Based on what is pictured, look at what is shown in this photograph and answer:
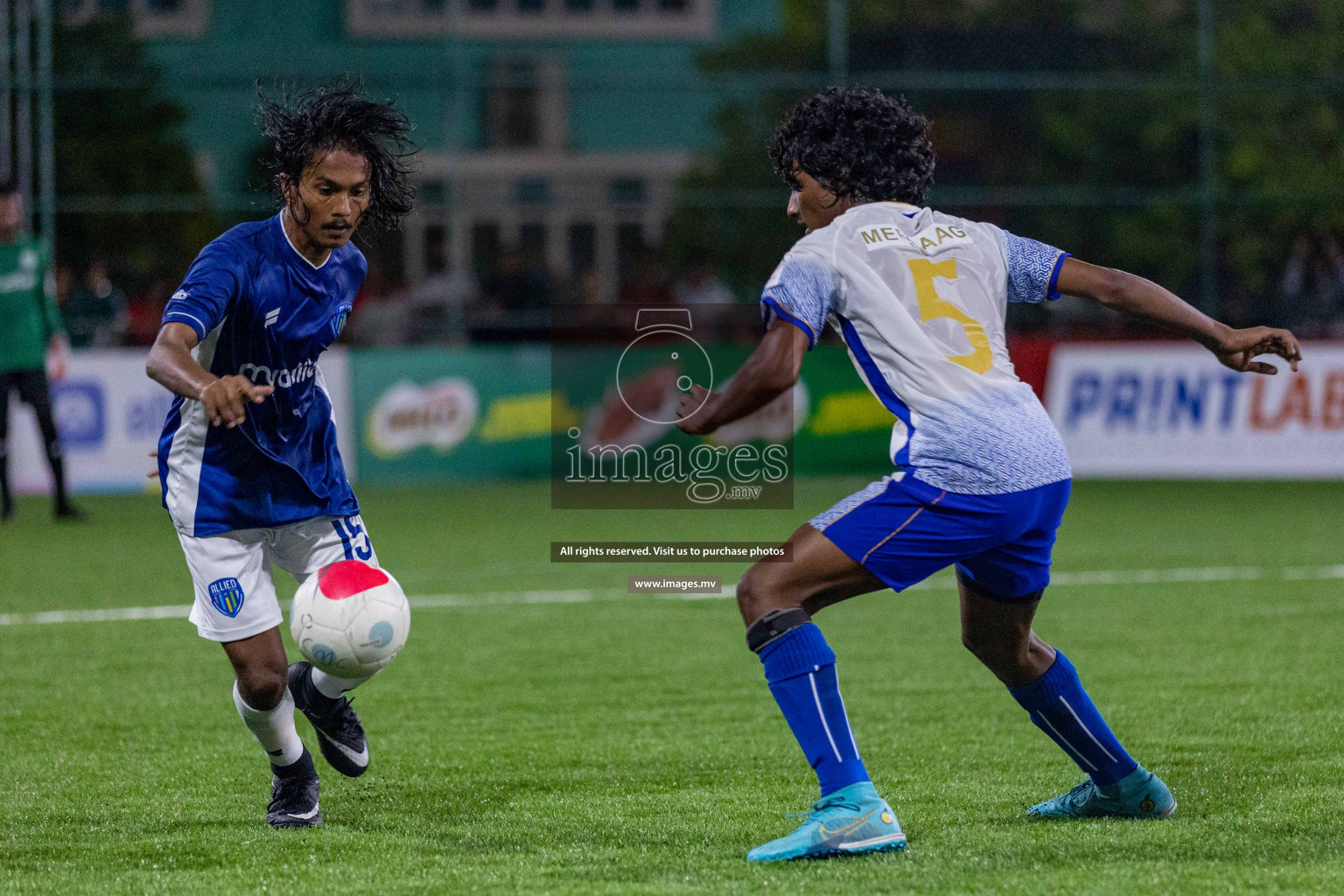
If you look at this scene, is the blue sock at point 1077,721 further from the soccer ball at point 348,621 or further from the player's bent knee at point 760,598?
the soccer ball at point 348,621

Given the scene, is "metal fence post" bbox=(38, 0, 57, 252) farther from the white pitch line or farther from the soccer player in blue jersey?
the soccer player in blue jersey

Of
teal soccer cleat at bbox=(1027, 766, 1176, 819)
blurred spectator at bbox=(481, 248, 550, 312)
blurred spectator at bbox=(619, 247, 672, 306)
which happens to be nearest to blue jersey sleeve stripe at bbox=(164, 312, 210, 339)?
teal soccer cleat at bbox=(1027, 766, 1176, 819)

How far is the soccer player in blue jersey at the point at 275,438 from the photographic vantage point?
4.73 m

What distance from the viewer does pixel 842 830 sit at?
163 inches

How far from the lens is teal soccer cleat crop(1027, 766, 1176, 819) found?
4.60 m

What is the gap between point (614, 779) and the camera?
5.30m

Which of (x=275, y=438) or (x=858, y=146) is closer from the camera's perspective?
(x=858, y=146)

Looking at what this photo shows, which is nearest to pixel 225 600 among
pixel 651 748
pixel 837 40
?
pixel 651 748

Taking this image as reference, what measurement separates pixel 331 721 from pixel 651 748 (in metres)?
1.19

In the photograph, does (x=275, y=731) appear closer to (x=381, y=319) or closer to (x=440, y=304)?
(x=440, y=304)

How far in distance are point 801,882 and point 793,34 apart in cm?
1913

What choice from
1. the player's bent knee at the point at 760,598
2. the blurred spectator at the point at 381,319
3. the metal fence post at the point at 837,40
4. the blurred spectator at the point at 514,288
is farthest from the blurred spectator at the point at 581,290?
the player's bent knee at the point at 760,598

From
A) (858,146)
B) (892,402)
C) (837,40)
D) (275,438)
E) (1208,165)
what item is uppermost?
(837,40)

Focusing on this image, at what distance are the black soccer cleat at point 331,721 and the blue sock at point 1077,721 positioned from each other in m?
2.00
